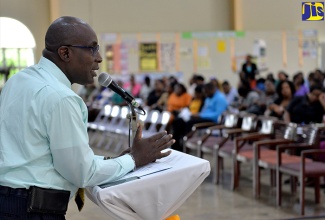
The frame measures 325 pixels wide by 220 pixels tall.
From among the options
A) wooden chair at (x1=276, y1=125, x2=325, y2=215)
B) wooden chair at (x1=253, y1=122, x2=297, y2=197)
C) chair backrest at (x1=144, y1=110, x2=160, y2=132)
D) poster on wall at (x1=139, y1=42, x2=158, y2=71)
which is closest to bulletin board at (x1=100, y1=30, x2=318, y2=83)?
poster on wall at (x1=139, y1=42, x2=158, y2=71)

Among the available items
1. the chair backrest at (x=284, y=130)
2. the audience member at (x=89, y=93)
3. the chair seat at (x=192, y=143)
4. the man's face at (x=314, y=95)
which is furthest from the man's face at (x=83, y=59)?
the audience member at (x=89, y=93)

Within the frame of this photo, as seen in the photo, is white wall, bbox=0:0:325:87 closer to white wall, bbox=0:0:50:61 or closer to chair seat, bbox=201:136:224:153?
Answer: white wall, bbox=0:0:50:61

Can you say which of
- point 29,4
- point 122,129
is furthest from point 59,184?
point 122,129

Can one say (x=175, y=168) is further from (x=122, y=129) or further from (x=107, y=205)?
(x=122, y=129)

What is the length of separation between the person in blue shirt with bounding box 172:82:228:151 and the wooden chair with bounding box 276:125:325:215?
2.89 m

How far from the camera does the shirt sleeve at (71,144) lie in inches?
88.2

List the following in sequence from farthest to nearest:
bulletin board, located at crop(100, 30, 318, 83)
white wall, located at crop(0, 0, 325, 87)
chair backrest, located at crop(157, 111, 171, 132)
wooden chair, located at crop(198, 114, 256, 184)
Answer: bulletin board, located at crop(100, 30, 318, 83)
chair backrest, located at crop(157, 111, 171, 132)
wooden chair, located at crop(198, 114, 256, 184)
white wall, located at crop(0, 0, 325, 87)

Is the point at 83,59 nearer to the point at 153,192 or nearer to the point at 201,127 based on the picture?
the point at 153,192

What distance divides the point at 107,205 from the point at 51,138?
32cm

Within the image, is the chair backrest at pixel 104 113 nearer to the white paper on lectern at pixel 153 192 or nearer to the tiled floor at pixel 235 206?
the tiled floor at pixel 235 206

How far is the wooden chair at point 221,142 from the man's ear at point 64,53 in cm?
574

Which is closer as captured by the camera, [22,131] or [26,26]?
[22,131]

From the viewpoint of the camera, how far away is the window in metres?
6.01

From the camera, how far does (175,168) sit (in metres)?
2.45
